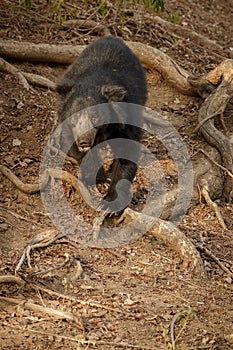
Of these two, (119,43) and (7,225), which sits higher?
(119,43)

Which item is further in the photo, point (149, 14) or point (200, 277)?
point (149, 14)

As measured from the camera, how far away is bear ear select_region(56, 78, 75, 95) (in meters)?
6.08

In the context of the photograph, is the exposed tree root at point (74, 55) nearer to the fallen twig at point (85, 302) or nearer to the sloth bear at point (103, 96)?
the sloth bear at point (103, 96)

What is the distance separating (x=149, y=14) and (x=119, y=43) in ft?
8.64

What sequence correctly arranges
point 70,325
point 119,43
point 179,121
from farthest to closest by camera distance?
point 179,121 → point 119,43 → point 70,325

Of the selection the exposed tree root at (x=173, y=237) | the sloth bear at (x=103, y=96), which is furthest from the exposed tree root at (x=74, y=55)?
the exposed tree root at (x=173, y=237)

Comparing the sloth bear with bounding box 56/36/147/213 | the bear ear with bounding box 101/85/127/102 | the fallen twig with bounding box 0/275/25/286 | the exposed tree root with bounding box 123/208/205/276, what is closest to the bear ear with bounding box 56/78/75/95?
the sloth bear with bounding box 56/36/147/213

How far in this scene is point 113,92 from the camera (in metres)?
5.87

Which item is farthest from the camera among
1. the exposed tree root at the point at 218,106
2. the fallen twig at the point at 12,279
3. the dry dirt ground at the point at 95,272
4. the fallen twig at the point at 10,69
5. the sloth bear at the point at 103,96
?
the fallen twig at the point at 10,69

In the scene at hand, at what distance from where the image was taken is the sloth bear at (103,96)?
231 inches

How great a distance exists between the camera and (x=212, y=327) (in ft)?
14.0

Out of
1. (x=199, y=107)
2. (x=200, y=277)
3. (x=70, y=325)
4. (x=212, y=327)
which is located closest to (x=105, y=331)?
(x=70, y=325)

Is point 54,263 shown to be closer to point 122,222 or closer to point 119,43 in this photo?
point 122,222

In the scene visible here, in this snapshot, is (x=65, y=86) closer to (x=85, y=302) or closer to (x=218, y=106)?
(x=218, y=106)
